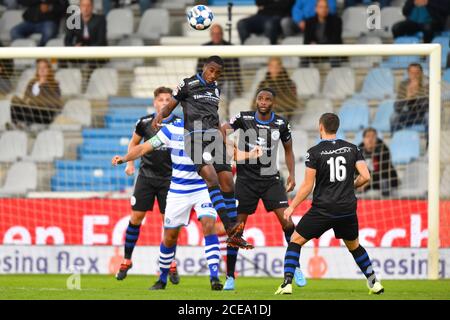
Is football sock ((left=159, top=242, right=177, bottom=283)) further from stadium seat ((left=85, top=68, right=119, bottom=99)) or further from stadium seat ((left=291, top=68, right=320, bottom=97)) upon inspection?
stadium seat ((left=291, top=68, right=320, bottom=97))

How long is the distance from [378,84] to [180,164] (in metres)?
6.47

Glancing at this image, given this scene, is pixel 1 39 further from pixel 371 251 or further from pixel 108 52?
pixel 371 251


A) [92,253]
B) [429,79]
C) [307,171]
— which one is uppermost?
[429,79]

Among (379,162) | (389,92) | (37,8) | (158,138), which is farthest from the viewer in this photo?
(37,8)

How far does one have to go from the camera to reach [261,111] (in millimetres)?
13016

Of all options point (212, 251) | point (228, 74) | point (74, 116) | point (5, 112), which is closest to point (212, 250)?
point (212, 251)

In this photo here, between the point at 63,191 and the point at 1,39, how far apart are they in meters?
4.85

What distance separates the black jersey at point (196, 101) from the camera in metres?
12.5

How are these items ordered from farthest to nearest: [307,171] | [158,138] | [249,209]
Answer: [249,209] → [158,138] → [307,171]

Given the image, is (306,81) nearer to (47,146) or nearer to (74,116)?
(74,116)

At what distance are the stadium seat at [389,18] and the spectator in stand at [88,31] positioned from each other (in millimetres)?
4804

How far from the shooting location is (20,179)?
1770 cm

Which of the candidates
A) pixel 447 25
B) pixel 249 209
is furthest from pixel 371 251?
pixel 447 25

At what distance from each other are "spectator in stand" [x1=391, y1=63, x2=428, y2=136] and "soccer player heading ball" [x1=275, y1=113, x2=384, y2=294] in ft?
18.5
